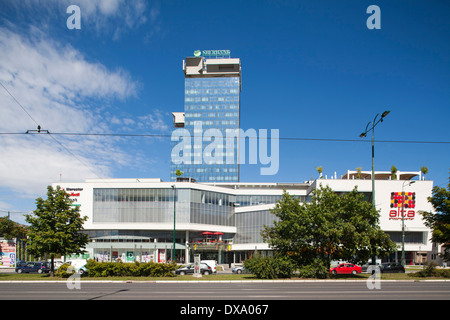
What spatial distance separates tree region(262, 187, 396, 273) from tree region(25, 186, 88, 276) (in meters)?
19.7

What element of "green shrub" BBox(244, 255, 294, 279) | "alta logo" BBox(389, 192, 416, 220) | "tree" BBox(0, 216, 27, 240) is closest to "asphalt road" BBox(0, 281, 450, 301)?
"green shrub" BBox(244, 255, 294, 279)

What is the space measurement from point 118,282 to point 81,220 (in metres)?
13.4

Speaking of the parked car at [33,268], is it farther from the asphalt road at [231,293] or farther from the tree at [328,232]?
the tree at [328,232]

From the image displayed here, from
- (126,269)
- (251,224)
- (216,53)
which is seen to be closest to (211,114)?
(216,53)

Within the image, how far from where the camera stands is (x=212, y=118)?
152000 millimetres

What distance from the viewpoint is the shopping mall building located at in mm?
65938

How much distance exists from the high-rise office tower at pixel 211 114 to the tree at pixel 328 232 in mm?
123470

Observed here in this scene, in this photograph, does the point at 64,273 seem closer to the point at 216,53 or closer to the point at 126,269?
the point at 126,269

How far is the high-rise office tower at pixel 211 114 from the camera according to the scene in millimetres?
152375

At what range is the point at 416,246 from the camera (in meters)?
70.2

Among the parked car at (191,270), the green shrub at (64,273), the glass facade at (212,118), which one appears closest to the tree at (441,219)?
the parked car at (191,270)

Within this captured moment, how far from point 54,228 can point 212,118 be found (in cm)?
12122

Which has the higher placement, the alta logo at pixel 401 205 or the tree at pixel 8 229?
the alta logo at pixel 401 205

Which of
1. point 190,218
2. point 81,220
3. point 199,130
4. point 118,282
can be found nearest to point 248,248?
point 190,218
